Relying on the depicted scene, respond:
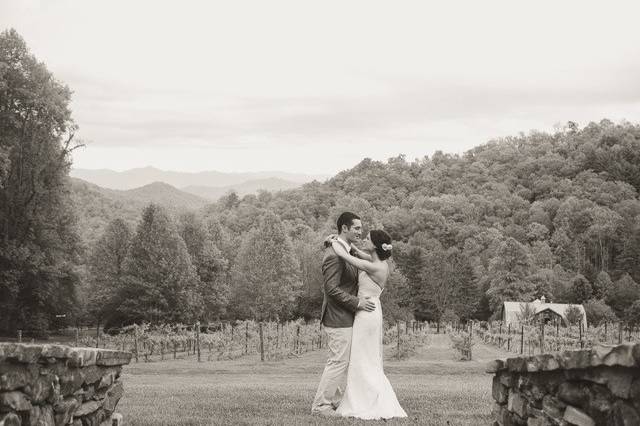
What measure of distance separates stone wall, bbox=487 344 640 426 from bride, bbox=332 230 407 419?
2271mm

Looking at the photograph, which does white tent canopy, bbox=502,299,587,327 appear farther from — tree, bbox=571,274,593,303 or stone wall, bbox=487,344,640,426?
stone wall, bbox=487,344,640,426

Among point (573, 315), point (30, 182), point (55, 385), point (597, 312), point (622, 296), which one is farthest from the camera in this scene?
point (622, 296)

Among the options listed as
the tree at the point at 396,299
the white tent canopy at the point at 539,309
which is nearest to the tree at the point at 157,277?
the tree at the point at 396,299

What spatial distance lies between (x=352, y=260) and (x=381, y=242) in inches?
17.6

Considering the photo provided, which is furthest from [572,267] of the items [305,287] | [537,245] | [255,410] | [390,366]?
[255,410]

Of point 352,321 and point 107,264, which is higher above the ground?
point 107,264

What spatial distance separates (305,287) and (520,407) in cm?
7566

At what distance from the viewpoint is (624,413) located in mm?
3938

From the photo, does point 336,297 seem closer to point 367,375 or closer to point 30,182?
point 367,375

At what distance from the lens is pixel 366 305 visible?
9.91 m

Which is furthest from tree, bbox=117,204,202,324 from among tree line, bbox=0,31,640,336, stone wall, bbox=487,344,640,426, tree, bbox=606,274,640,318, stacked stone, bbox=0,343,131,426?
tree, bbox=606,274,640,318

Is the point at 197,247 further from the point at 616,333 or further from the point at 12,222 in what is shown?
the point at 616,333

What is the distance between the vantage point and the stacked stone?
4.68m

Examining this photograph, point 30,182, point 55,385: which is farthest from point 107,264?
point 55,385
